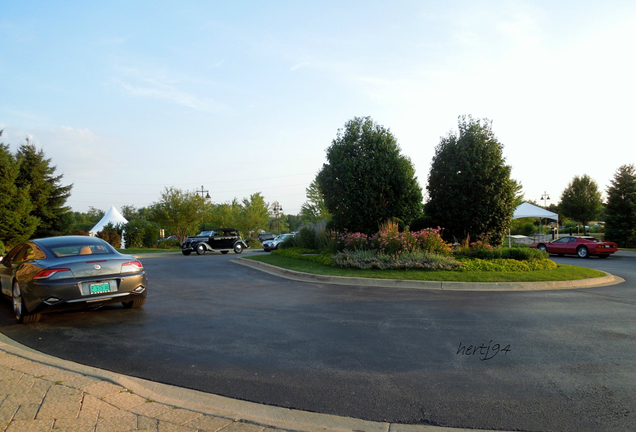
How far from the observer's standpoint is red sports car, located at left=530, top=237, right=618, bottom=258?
21.5 m

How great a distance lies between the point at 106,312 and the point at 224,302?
221 cm

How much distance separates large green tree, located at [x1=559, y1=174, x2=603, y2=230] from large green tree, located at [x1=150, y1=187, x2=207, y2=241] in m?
39.8

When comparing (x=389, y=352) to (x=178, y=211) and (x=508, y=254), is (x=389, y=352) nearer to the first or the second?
(x=508, y=254)

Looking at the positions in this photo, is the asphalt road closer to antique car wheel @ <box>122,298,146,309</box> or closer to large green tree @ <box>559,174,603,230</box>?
antique car wheel @ <box>122,298,146,309</box>

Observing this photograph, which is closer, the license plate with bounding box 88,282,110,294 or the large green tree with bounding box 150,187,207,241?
the license plate with bounding box 88,282,110,294

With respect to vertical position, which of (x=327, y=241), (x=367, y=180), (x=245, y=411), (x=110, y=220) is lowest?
(x=245, y=411)

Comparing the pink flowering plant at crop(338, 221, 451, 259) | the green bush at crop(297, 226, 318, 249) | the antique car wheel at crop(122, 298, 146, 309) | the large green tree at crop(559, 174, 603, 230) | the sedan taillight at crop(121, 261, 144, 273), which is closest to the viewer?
the sedan taillight at crop(121, 261, 144, 273)

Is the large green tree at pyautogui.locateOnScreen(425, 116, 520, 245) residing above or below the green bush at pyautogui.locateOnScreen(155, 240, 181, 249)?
above

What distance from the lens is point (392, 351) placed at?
16.9 feet

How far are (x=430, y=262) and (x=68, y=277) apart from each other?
9.99 m

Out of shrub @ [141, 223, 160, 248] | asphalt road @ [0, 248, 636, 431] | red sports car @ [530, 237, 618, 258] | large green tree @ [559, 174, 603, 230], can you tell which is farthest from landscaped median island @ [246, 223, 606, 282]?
large green tree @ [559, 174, 603, 230]

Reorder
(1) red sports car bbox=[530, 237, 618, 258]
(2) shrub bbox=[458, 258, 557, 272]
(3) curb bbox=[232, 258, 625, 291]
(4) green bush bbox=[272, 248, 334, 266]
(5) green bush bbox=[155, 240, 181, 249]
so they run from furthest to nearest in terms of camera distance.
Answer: (5) green bush bbox=[155, 240, 181, 249] < (1) red sports car bbox=[530, 237, 618, 258] < (4) green bush bbox=[272, 248, 334, 266] < (2) shrub bbox=[458, 258, 557, 272] < (3) curb bbox=[232, 258, 625, 291]

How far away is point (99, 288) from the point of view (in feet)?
22.2

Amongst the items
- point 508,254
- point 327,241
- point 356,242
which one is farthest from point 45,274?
point 508,254
